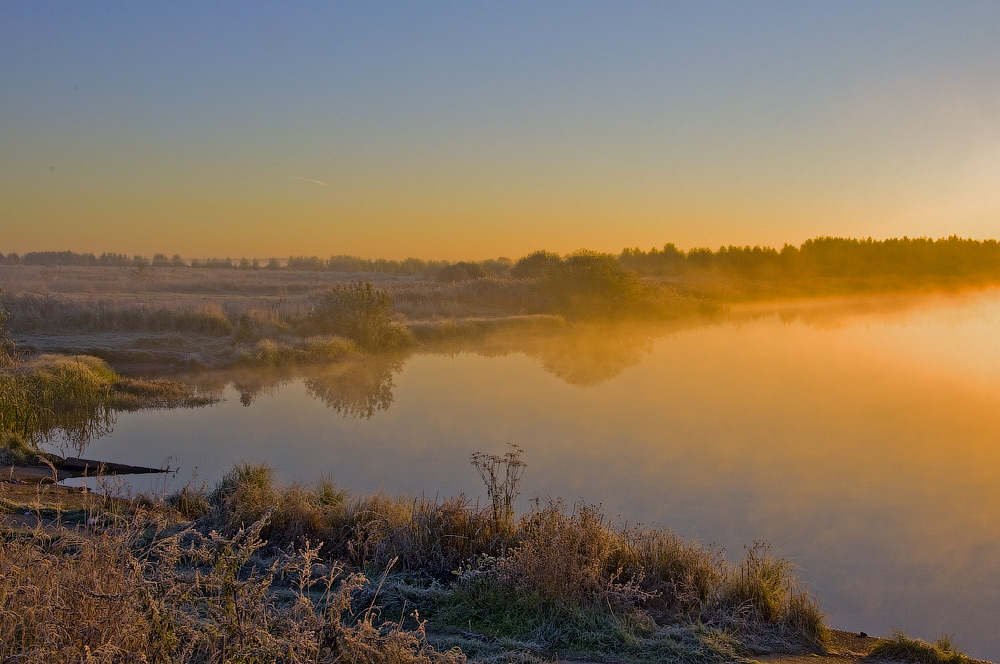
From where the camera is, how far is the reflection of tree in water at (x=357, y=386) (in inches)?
531

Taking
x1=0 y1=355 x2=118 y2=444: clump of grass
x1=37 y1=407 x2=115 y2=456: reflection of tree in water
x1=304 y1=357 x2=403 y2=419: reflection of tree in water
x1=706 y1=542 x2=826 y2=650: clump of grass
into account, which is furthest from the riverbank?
→ x1=304 y1=357 x2=403 y2=419: reflection of tree in water

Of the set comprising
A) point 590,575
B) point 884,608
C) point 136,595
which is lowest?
point 884,608

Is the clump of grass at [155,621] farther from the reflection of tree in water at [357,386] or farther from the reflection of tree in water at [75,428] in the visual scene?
the reflection of tree in water at [357,386]

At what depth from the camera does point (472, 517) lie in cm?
604

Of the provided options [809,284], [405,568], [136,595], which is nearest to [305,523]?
[405,568]

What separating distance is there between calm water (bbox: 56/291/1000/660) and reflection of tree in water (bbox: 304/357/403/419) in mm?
88

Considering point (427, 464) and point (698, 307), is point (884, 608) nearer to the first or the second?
point (427, 464)

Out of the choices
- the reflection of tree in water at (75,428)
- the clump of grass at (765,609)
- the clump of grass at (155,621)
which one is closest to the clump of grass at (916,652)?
the clump of grass at (765,609)

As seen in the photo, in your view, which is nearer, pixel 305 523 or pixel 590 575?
pixel 590 575

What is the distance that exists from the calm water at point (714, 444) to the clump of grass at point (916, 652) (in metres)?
0.70

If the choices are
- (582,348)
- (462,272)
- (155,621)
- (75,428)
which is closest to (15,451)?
(75,428)

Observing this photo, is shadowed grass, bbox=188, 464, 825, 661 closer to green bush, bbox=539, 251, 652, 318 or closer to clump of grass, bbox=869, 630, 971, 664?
clump of grass, bbox=869, 630, 971, 664

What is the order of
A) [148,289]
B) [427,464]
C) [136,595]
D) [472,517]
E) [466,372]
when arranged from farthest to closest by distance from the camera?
1. [148,289]
2. [466,372]
3. [427,464]
4. [472,517]
5. [136,595]

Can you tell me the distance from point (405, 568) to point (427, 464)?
406 cm
